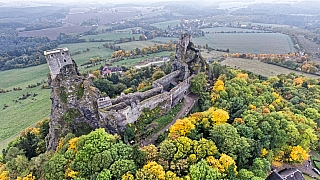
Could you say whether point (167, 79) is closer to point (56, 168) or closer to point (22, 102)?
point (56, 168)

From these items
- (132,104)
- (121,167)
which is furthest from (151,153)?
(132,104)

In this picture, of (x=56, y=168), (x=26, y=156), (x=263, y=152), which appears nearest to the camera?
(x=56, y=168)

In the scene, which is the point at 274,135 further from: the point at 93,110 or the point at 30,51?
the point at 30,51

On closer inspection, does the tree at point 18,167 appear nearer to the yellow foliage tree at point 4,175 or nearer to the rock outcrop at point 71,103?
the yellow foliage tree at point 4,175

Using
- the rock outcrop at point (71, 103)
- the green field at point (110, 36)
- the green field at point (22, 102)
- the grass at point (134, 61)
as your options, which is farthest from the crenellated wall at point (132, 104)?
the green field at point (110, 36)

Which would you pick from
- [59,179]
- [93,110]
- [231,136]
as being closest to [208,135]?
[231,136]

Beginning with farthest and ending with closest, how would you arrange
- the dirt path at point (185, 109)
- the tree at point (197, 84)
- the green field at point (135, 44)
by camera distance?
the green field at point (135, 44)
the tree at point (197, 84)
the dirt path at point (185, 109)
